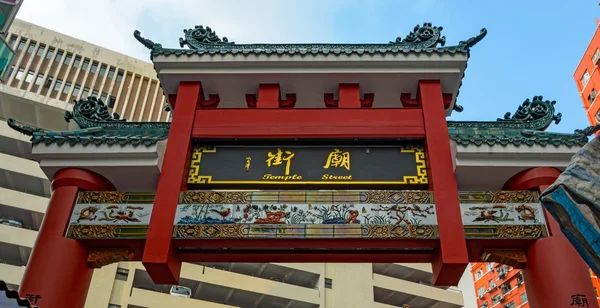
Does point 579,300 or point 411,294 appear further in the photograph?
point 411,294

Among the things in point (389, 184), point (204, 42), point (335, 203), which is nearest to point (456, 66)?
point (389, 184)

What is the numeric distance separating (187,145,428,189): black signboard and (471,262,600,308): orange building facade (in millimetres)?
31173

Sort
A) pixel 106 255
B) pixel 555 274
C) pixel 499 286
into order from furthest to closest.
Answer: pixel 499 286 → pixel 106 255 → pixel 555 274

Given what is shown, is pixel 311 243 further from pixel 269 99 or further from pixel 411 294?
pixel 411 294

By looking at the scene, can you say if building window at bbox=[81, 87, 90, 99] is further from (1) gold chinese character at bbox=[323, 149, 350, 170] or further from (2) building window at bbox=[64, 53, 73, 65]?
(1) gold chinese character at bbox=[323, 149, 350, 170]

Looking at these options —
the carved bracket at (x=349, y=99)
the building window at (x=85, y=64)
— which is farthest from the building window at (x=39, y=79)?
the carved bracket at (x=349, y=99)

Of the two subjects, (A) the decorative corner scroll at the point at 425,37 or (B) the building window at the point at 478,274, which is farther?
(B) the building window at the point at 478,274

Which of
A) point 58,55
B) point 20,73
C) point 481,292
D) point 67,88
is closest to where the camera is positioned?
point 20,73

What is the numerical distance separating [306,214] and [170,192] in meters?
2.41

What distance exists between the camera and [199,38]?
38.1ft

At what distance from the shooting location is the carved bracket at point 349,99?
422 inches

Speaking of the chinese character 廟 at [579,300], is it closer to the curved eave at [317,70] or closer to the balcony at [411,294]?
the curved eave at [317,70]

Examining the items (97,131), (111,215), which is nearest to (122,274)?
(97,131)

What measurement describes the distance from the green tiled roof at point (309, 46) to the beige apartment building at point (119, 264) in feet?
55.3
